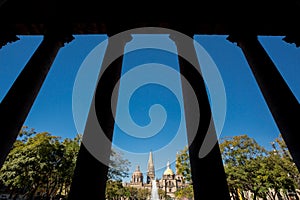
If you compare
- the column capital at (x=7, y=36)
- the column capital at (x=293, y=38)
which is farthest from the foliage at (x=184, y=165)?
the column capital at (x=7, y=36)

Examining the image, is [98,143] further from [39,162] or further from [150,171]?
[150,171]

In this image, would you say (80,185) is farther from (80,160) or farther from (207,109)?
(207,109)

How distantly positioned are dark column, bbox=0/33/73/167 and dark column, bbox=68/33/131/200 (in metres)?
2.69

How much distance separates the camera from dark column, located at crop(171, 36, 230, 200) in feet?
17.2

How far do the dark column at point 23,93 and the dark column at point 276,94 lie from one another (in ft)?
34.6

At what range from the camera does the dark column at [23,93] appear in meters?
5.86

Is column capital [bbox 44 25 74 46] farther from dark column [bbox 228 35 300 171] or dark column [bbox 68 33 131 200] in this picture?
dark column [bbox 228 35 300 171]

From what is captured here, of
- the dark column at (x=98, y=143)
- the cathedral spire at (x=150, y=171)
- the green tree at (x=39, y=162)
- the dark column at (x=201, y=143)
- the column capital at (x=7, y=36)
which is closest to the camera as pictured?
the dark column at (x=98, y=143)

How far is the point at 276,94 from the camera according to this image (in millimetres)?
6941

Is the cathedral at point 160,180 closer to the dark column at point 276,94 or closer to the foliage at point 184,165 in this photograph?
the foliage at point 184,165

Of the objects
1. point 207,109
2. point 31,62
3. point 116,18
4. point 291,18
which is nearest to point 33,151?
point 31,62

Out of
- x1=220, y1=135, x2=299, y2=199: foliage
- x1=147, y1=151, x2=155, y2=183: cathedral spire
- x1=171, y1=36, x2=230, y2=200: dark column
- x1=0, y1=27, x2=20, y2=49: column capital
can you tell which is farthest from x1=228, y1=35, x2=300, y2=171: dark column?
x1=147, y1=151, x2=155, y2=183: cathedral spire

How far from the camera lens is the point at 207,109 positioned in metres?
7.09

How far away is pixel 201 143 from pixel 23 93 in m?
7.78
